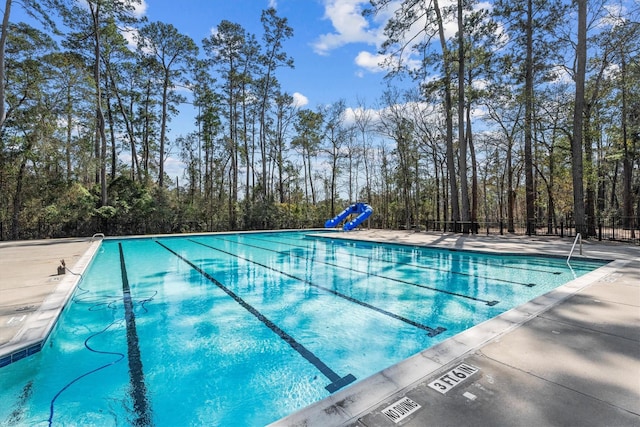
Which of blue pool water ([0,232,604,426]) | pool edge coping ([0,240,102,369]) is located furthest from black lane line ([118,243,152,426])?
pool edge coping ([0,240,102,369])

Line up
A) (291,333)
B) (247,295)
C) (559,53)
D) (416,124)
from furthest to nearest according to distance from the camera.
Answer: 1. (416,124)
2. (559,53)
3. (247,295)
4. (291,333)

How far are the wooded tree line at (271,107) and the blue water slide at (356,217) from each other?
87.0 inches

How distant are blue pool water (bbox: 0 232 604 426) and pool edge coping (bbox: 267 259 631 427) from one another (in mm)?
644

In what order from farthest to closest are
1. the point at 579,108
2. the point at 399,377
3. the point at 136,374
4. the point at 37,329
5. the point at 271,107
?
the point at 271,107 → the point at 579,108 → the point at 37,329 → the point at 136,374 → the point at 399,377

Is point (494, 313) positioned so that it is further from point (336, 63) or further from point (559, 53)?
point (336, 63)

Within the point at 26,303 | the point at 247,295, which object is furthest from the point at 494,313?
the point at 26,303

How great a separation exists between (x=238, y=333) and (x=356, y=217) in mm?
14299

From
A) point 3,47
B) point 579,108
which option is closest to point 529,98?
point 579,108

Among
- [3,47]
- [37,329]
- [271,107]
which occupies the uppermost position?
[271,107]

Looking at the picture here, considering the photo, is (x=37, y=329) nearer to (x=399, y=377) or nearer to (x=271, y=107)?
(x=399, y=377)

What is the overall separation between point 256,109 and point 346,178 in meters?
9.13

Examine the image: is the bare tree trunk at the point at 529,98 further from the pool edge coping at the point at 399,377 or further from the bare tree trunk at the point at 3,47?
the bare tree trunk at the point at 3,47

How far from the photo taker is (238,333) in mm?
3303

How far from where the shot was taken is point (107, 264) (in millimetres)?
7477
